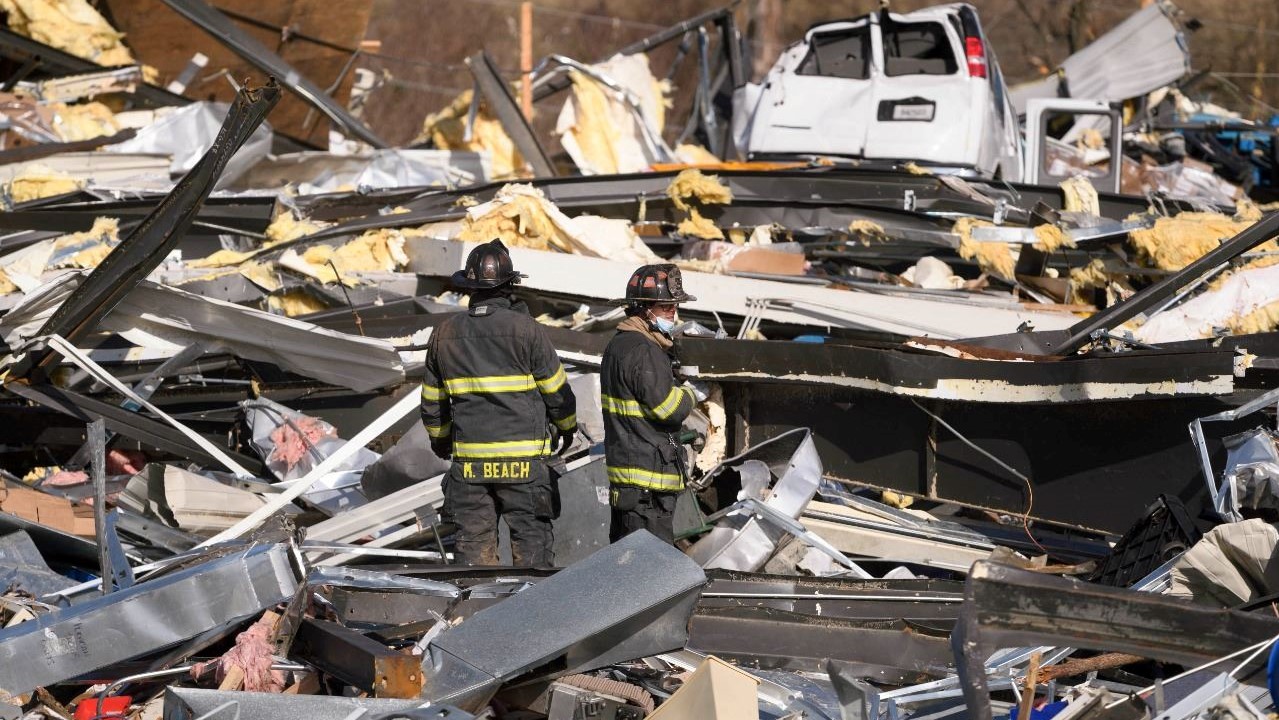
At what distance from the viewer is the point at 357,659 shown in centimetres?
332

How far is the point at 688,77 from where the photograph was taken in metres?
21.6

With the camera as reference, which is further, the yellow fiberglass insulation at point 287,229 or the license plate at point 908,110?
the license plate at point 908,110

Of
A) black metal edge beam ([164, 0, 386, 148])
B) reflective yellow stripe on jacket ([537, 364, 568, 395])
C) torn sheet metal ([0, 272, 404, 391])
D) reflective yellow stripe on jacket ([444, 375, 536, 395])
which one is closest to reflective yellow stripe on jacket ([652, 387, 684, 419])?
reflective yellow stripe on jacket ([537, 364, 568, 395])

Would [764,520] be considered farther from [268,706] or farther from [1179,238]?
[1179,238]

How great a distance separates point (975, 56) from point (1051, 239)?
2746 mm

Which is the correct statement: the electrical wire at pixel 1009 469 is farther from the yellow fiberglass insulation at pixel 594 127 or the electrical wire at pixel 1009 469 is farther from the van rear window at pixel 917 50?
the yellow fiberglass insulation at pixel 594 127

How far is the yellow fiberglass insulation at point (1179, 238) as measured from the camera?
6.60 meters

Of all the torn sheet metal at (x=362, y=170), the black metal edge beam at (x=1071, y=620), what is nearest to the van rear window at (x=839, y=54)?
the torn sheet metal at (x=362, y=170)

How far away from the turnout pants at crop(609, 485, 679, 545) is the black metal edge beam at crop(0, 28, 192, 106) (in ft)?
23.2

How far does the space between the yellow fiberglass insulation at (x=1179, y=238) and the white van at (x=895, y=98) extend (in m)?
2.11

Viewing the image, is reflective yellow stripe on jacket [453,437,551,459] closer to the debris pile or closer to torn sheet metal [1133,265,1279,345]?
the debris pile

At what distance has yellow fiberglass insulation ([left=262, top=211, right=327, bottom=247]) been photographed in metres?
7.66

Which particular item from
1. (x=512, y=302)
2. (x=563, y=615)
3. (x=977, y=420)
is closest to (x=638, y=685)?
(x=563, y=615)

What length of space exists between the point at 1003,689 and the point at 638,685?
3.37 feet
